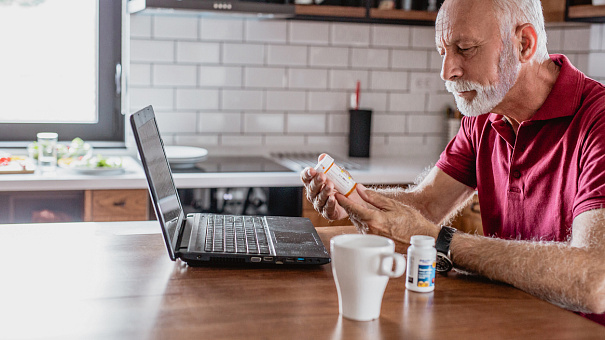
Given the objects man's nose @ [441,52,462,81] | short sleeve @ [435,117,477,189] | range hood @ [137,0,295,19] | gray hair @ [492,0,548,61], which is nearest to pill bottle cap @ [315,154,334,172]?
man's nose @ [441,52,462,81]

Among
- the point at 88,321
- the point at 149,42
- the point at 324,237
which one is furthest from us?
the point at 149,42

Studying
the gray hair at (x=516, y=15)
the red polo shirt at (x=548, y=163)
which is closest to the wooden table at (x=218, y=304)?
the red polo shirt at (x=548, y=163)

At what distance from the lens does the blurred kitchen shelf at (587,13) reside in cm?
283

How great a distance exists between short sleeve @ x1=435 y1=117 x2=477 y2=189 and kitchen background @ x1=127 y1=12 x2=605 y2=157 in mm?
1443

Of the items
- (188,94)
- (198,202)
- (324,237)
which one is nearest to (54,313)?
(324,237)

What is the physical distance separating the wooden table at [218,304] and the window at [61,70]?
1.83m

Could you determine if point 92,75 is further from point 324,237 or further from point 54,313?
point 54,313

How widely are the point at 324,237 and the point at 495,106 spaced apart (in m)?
0.53

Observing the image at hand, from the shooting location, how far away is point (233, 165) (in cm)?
290

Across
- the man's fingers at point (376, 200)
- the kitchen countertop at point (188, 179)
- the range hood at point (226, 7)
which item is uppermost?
the range hood at point (226, 7)

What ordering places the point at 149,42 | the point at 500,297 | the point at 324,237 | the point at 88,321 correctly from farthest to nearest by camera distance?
the point at 149,42, the point at 324,237, the point at 500,297, the point at 88,321

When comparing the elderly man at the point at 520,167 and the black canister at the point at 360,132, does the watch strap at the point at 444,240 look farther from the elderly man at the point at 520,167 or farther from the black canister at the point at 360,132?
the black canister at the point at 360,132

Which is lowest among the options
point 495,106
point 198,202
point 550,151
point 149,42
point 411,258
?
point 198,202

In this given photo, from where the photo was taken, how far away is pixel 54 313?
1038mm
